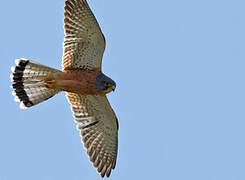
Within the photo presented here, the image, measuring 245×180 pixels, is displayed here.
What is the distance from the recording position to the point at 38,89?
41.2 feet

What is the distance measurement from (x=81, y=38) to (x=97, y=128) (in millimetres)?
2347

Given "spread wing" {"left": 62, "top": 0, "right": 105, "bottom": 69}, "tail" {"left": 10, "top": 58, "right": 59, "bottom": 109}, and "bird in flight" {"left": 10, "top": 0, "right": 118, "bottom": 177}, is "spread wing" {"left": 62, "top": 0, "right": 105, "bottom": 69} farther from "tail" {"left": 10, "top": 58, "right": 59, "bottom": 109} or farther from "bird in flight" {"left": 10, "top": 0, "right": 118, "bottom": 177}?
"tail" {"left": 10, "top": 58, "right": 59, "bottom": 109}

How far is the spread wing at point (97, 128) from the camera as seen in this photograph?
13.1 metres

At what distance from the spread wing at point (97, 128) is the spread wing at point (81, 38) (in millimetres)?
943

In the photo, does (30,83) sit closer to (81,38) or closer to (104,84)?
(81,38)

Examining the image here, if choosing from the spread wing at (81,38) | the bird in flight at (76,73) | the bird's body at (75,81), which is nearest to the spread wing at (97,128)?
the bird in flight at (76,73)

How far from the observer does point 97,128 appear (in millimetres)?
13398

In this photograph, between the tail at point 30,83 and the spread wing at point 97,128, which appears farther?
the spread wing at point 97,128

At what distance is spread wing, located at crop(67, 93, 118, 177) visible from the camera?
1308 centimetres

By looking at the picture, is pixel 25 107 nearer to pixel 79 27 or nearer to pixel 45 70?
pixel 45 70

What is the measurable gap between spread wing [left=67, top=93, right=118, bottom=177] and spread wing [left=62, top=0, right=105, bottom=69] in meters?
0.94

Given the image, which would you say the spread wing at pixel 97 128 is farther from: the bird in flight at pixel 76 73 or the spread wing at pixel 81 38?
the spread wing at pixel 81 38

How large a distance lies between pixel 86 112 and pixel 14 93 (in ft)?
5.82

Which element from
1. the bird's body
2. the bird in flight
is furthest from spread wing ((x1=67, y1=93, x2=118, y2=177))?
the bird's body
